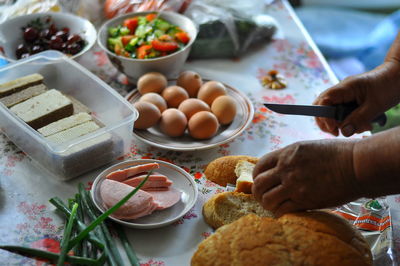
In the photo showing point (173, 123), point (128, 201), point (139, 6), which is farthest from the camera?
point (139, 6)

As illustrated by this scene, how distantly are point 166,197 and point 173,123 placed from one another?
12.1 inches

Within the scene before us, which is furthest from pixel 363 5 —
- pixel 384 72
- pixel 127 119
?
pixel 127 119

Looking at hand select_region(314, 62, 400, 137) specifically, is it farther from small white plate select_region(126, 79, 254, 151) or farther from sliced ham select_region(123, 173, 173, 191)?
sliced ham select_region(123, 173, 173, 191)

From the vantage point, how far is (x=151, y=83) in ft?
5.51

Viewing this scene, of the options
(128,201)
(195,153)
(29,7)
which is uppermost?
(29,7)

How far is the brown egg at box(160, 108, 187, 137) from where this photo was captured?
1.51m

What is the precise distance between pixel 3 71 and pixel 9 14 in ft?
1.67

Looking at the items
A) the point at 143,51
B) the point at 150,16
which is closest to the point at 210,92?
the point at 143,51

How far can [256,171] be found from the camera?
1151mm

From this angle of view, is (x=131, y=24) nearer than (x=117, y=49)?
No

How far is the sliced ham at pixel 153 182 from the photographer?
1.28m

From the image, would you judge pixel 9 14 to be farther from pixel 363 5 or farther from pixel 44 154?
pixel 363 5

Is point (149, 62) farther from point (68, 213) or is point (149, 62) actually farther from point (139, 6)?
point (68, 213)

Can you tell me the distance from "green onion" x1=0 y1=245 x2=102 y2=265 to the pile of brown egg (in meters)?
0.55
